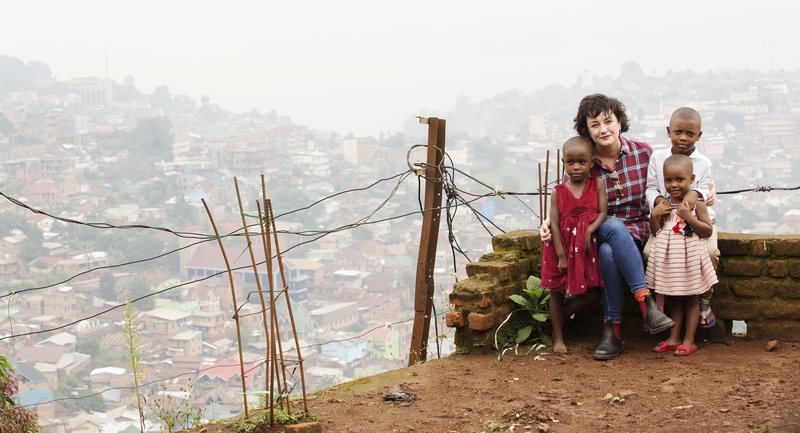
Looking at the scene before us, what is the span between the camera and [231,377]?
35.7 meters

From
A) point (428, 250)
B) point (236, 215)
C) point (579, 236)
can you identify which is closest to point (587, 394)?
point (579, 236)

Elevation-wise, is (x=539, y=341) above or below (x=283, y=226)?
above

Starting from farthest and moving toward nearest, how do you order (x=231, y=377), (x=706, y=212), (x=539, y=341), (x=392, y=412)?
(x=231, y=377) < (x=539, y=341) < (x=706, y=212) < (x=392, y=412)

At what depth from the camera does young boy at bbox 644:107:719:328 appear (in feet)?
12.6

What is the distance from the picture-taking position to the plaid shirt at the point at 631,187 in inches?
160

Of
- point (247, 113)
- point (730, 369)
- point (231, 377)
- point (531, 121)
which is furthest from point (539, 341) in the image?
point (247, 113)

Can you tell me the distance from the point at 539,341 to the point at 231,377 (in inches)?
1313

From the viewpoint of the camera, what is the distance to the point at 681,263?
3.86 m

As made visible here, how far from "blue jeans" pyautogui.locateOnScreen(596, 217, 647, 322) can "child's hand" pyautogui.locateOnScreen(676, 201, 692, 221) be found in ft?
0.93

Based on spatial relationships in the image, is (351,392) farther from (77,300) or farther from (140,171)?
(140,171)

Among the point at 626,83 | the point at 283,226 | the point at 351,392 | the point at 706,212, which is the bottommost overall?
the point at 283,226

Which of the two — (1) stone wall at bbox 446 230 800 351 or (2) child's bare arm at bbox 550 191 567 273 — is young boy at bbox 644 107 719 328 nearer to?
(1) stone wall at bbox 446 230 800 351

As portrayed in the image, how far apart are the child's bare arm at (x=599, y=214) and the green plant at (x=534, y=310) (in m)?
0.60

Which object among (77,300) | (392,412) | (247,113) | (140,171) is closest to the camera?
(392,412)
